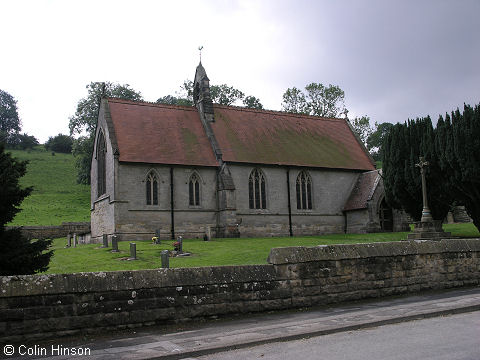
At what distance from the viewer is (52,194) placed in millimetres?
58844

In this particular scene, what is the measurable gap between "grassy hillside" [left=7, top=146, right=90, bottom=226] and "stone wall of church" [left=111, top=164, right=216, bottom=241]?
7051mm

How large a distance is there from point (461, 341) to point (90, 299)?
5.93 meters

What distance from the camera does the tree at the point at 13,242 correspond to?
9.41 meters

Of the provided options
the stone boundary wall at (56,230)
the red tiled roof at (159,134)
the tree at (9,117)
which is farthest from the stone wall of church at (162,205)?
the tree at (9,117)

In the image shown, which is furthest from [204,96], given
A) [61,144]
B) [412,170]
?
[61,144]

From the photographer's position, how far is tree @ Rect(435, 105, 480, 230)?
928 inches

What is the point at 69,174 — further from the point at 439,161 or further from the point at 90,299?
the point at 90,299

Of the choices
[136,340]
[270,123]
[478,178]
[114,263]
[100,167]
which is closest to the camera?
[136,340]

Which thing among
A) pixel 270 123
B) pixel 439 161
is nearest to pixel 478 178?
pixel 439 161

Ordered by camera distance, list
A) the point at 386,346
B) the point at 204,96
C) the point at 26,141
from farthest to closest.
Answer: the point at 26,141 → the point at 204,96 → the point at 386,346

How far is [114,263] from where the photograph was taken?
18234 mm

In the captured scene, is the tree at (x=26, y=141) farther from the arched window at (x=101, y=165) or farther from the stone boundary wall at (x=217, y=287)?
the stone boundary wall at (x=217, y=287)

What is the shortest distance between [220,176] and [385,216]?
1290 cm

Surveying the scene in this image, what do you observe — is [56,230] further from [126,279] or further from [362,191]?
[126,279]
